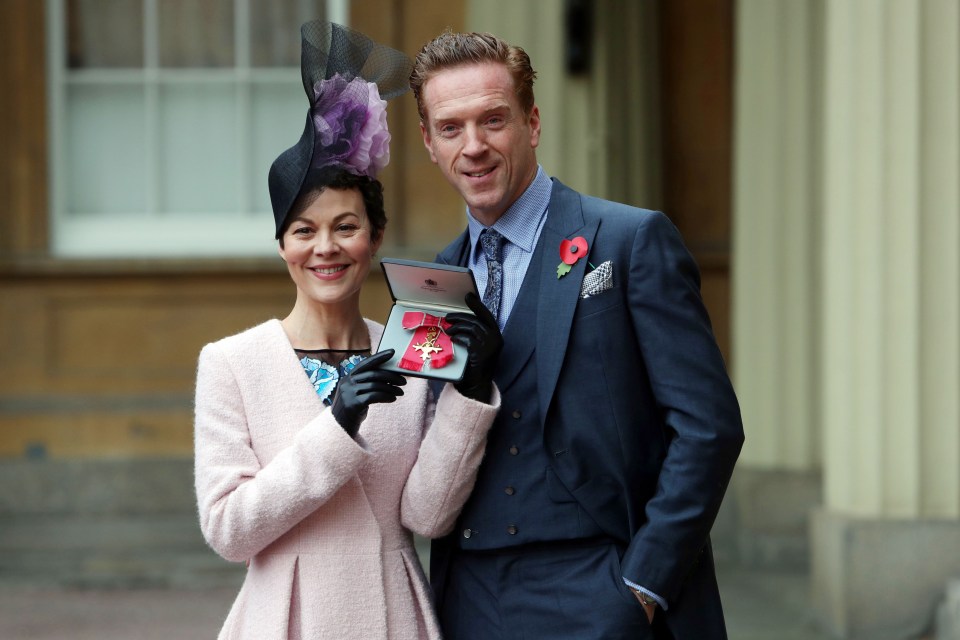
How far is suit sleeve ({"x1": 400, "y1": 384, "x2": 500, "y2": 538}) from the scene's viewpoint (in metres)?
2.59

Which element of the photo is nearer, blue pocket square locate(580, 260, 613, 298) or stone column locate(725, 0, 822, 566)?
blue pocket square locate(580, 260, 613, 298)

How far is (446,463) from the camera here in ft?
8.61

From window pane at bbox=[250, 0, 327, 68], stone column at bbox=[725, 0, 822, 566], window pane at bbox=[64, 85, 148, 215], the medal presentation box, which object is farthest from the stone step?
the medal presentation box

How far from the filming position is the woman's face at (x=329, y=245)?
107 inches

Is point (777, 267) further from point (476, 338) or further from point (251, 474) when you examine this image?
point (251, 474)

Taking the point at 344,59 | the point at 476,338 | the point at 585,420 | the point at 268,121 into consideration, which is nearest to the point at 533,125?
the point at 344,59

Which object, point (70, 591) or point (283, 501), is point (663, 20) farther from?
point (283, 501)

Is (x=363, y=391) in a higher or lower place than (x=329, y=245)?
lower

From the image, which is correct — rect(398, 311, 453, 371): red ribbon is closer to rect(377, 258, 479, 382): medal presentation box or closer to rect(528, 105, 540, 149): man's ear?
rect(377, 258, 479, 382): medal presentation box

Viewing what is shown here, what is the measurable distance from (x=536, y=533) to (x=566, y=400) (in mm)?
271

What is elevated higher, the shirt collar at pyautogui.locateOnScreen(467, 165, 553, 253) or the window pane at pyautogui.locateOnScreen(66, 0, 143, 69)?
the window pane at pyautogui.locateOnScreen(66, 0, 143, 69)

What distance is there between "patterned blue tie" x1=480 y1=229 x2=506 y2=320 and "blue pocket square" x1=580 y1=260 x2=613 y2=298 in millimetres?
205

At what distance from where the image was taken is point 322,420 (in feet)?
8.38

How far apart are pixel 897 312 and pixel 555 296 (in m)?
3.04
